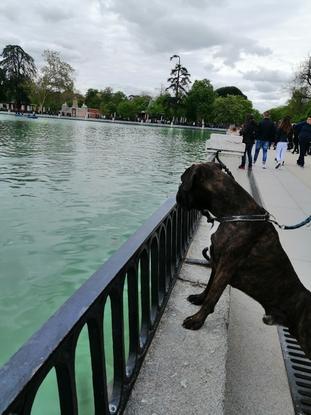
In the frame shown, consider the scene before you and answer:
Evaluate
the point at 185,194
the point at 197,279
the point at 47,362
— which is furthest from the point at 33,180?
the point at 47,362

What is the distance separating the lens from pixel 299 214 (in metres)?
8.21

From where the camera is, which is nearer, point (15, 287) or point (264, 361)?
point (264, 361)

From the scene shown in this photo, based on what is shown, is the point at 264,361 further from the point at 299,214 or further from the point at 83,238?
the point at 299,214

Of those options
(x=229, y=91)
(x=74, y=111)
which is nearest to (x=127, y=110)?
(x=74, y=111)

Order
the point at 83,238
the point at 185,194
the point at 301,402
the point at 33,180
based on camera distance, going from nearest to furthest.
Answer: the point at 301,402 < the point at 185,194 < the point at 83,238 < the point at 33,180

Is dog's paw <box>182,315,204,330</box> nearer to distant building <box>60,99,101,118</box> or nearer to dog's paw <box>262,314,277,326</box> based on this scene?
dog's paw <box>262,314,277,326</box>

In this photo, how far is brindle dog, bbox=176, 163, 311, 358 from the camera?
284cm

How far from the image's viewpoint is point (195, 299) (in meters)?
3.47

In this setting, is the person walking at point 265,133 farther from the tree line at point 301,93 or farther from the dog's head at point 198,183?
the tree line at point 301,93

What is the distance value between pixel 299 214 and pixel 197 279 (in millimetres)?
4898

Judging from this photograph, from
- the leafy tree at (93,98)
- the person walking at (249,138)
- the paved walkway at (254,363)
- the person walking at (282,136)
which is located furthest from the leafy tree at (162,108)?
the paved walkway at (254,363)

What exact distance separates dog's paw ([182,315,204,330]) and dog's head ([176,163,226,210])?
822 millimetres

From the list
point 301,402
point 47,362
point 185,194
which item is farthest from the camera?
point 185,194

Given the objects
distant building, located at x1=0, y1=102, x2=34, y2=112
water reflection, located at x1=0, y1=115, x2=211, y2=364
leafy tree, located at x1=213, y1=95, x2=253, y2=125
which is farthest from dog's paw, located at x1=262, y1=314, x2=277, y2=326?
distant building, located at x1=0, y1=102, x2=34, y2=112
